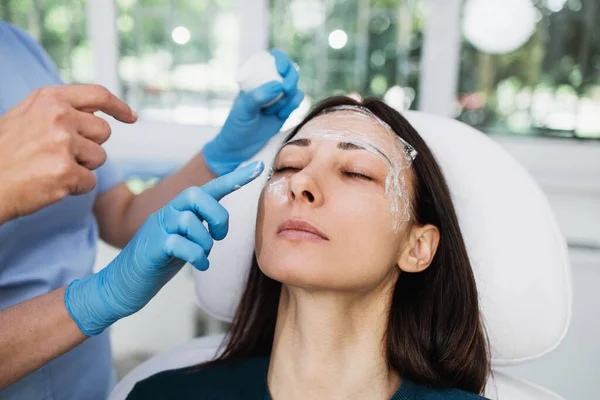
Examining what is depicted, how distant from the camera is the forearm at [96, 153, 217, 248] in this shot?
1200 millimetres

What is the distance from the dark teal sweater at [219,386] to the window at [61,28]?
1.96m

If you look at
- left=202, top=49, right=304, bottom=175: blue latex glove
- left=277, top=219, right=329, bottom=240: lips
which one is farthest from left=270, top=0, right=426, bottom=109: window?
left=277, top=219, right=329, bottom=240: lips

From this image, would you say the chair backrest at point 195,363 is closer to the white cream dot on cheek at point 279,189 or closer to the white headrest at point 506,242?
the white headrest at point 506,242

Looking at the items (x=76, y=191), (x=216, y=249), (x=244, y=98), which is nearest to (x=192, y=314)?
(x=216, y=249)

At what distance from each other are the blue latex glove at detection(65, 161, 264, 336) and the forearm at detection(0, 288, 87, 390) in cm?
2

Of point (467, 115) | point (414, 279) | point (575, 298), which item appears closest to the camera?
point (414, 279)

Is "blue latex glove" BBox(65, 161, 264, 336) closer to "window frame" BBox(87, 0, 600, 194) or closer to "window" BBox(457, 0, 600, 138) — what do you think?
"window frame" BBox(87, 0, 600, 194)

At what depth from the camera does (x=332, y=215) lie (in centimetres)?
87

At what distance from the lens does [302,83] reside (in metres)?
2.40

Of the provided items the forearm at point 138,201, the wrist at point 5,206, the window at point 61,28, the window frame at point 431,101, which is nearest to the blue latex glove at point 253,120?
the forearm at point 138,201

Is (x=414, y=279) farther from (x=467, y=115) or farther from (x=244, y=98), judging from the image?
(x=467, y=115)

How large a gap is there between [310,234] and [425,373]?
14.2 inches

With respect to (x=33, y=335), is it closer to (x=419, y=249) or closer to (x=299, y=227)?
(x=299, y=227)

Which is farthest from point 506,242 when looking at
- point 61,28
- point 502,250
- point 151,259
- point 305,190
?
point 61,28
